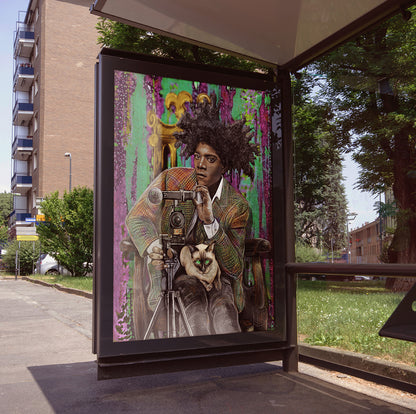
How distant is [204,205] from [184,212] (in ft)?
0.73

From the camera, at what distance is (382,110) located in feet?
16.9

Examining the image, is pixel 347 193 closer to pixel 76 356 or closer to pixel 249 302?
pixel 249 302

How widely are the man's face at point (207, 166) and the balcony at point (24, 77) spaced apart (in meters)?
42.5

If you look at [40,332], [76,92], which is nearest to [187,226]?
[40,332]

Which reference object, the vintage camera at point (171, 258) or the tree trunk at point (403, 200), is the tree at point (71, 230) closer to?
the vintage camera at point (171, 258)

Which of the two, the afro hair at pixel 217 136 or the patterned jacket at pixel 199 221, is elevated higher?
the afro hair at pixel 217 136

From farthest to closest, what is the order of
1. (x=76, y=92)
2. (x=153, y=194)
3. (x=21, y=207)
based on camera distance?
(x=21, y=207)
(x=76, y=92)
(x=153, y=194)

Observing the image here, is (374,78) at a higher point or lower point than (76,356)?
higher

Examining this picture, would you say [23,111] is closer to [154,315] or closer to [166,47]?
[166,47]

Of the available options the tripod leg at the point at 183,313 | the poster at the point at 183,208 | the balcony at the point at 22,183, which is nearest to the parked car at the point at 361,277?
the poster at the point at 183,208

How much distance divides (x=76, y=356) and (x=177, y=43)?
32.5 feet

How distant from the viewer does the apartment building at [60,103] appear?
4006 cm

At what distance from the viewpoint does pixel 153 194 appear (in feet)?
15.1

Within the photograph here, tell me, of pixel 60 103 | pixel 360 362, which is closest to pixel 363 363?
pixel 360 362
